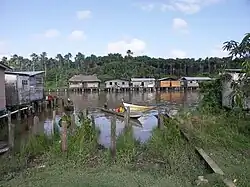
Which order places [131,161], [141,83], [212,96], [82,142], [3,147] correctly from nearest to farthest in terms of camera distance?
1. [131,161]
2. [82,142]
3. [3,147]
4. [212,96]
5. [141,83]

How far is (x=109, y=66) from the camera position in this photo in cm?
8831

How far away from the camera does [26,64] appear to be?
97.9 meters

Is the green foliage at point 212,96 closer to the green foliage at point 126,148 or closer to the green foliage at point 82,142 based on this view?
the green foliage at point 126,148

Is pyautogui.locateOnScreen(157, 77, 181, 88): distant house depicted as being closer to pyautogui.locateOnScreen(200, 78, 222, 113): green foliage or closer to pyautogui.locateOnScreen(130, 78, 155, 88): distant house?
pyautogui.locateOnScreen(130, 78, 155, 88): distant house

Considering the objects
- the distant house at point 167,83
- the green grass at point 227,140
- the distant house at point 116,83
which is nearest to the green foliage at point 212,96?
the green grass at point 227,140

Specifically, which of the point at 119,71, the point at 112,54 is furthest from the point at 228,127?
the point at 112,54

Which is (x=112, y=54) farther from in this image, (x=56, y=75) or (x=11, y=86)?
(x=11, y=86)

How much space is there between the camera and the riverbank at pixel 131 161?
858 cm

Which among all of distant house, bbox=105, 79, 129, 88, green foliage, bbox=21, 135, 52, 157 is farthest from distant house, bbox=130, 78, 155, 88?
green foliage, bbox=21, 135, 52, 157

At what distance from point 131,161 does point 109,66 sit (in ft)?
256

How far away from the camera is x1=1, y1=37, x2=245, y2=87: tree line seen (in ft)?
281

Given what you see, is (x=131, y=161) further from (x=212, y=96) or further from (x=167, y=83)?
(x=167, y=83)

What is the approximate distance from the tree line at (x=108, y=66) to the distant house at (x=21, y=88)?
1825 inches

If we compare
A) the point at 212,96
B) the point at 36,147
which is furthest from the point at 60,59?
the point at 36,147
